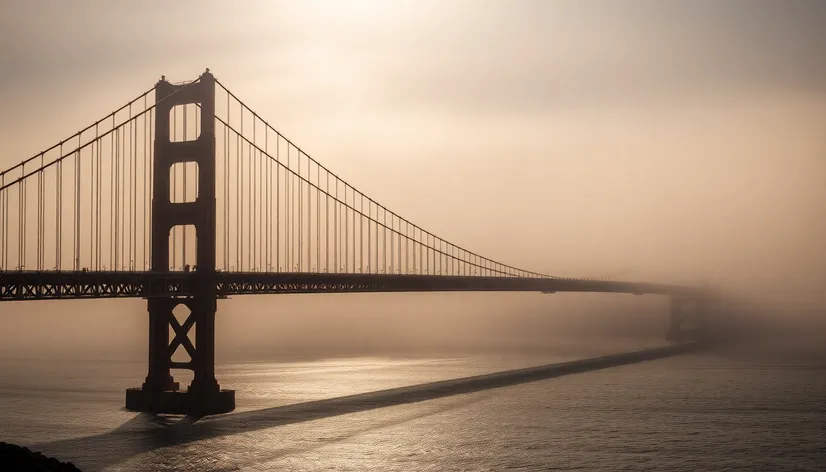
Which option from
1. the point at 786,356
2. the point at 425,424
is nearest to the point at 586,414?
the point at 425,424

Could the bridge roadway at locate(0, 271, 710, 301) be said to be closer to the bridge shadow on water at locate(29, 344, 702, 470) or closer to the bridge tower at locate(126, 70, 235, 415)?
the bridge tower at locate(126, 70, 235, 415)

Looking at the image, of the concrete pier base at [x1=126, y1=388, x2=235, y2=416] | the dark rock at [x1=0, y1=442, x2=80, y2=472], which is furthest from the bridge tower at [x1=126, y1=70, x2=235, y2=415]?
the dark rock at [x1=0, y1=442, x2=80, y2=472]

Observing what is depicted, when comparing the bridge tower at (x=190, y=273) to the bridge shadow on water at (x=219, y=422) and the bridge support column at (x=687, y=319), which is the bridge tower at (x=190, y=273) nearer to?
the bridge shadow on water at (x=219, y=422)

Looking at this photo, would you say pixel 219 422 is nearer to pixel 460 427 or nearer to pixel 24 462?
pixel 460 427

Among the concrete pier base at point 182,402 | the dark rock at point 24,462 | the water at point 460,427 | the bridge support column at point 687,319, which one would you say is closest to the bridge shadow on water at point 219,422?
the water at point 460,427

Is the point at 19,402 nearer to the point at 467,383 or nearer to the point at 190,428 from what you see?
the point at 190,428

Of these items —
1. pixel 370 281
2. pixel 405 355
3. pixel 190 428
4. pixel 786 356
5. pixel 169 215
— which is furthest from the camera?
pixel 405 355
